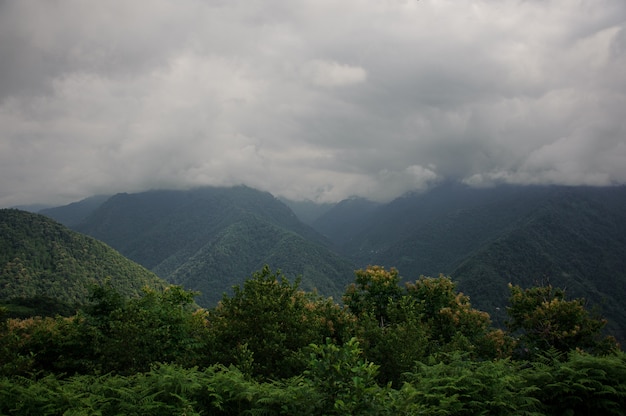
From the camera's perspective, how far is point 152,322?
17953mm

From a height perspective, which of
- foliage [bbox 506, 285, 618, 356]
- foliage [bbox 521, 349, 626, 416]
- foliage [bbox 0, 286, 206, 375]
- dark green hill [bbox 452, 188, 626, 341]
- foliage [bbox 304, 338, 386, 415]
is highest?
foliage [bbox 304, 338, 386, 415]

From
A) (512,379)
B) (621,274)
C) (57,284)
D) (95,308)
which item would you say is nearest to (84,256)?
(57,284)

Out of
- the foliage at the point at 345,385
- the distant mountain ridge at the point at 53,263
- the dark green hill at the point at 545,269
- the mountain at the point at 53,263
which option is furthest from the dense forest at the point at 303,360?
the dark green hill at the point at 545,269

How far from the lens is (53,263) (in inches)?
5128

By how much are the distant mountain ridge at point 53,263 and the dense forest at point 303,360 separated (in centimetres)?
10543

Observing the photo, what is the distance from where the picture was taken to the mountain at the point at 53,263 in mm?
116375

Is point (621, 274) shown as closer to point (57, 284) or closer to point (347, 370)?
point (347, 370)

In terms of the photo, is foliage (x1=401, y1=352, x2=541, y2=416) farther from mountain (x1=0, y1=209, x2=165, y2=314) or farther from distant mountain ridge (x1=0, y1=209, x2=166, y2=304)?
mountain (x1=0, y1=209, x2=165, y2=314)

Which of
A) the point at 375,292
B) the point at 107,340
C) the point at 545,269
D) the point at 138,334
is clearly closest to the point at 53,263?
the point at 107,340

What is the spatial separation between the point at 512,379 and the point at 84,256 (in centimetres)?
16093

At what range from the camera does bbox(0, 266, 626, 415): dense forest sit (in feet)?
27.8

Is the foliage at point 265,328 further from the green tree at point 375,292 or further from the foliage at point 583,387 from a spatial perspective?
the green tree at point 375,292

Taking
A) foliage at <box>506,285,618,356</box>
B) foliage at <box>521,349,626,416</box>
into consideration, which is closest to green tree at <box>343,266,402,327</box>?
foliage at <box>506,285,618,356</box>

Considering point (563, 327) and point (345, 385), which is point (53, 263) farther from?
point (345, 385)
